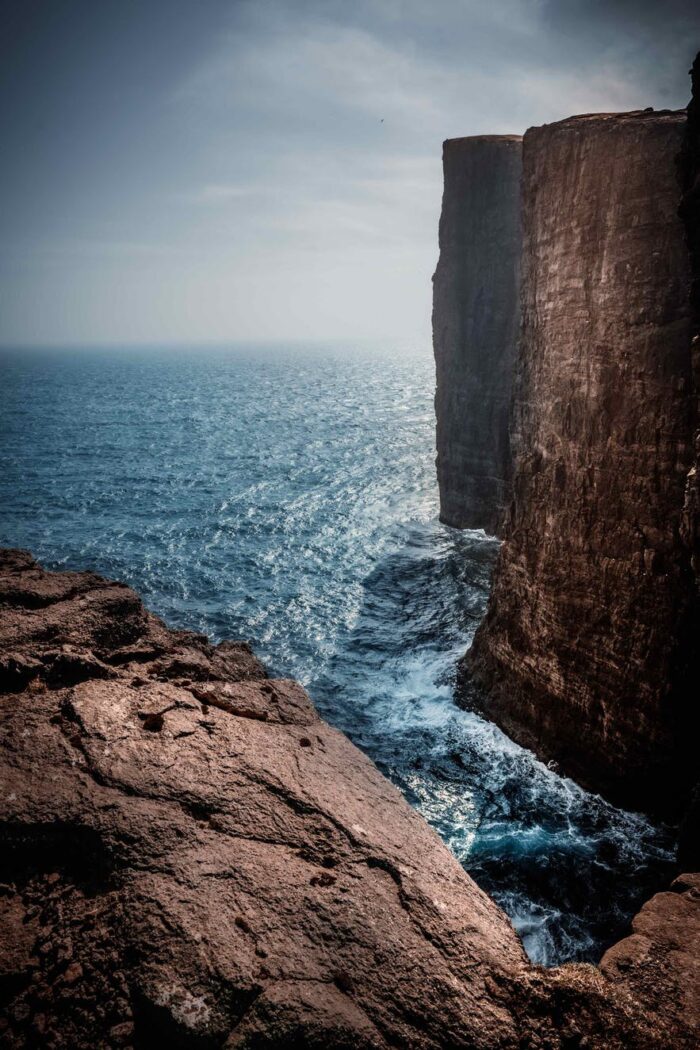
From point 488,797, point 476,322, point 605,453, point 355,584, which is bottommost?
point 488,797

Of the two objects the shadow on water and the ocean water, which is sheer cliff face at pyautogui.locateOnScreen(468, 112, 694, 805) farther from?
the ocean water

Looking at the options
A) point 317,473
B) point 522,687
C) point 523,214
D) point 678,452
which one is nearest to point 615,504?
point 678,452

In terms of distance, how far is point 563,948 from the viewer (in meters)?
10.2

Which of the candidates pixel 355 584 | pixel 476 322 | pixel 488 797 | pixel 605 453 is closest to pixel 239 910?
pixel 488 797

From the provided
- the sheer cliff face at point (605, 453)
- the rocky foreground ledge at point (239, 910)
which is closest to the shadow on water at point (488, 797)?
the sheer cliff face at point (605, 453)

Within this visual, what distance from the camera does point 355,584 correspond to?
2545 cm

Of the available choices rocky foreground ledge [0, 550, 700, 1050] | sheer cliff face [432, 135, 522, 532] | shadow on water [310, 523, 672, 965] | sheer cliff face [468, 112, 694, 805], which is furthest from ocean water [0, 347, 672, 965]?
rocky foreground ledge [0, 550, 700, 1050]

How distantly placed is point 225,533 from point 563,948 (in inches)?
960

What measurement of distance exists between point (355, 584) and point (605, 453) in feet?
48.6

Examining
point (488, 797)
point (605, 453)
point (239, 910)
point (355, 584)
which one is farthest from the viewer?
point (355, 584)

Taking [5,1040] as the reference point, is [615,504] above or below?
above

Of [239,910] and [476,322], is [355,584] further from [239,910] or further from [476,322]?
[239,910]

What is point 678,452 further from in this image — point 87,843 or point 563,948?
point 87,843

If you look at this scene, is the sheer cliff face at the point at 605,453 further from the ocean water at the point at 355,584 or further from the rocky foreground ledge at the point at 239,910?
the rocky foreground ledge at the point at 239,910
